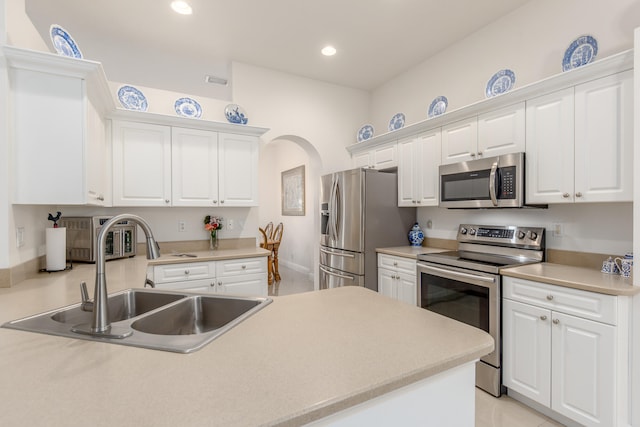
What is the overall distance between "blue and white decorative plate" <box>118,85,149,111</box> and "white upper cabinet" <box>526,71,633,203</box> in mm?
3410

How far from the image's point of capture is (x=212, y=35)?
3.07m

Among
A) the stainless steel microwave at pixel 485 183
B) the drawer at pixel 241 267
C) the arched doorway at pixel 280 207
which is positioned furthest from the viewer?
the arched doorway at pixel 280 207

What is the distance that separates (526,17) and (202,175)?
328cm

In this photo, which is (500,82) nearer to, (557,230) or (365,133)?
(557,230)

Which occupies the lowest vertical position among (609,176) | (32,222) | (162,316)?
(162,316)

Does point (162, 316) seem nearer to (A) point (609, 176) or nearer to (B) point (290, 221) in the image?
(A) point (609, 176)

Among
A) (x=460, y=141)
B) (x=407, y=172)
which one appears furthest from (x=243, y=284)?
(x=460, y=141)

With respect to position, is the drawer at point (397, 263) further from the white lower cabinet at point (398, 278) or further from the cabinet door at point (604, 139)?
the cabinet door at point (604, 139)

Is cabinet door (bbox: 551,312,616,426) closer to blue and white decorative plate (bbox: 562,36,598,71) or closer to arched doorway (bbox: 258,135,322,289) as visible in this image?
blue and white decorative plate (bbox: 562,36,598,71)

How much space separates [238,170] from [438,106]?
2.24 metres

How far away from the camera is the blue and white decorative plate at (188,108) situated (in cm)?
327

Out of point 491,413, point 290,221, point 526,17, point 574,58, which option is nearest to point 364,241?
point 491,413

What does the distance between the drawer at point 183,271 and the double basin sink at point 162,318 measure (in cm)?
126

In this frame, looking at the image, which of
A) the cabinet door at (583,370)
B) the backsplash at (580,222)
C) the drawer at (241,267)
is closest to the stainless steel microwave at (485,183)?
the backsplash at (580,222)
